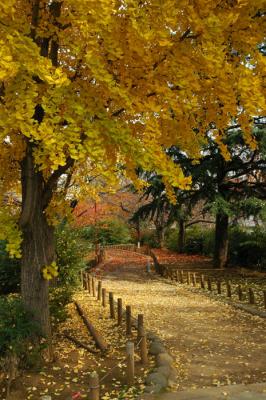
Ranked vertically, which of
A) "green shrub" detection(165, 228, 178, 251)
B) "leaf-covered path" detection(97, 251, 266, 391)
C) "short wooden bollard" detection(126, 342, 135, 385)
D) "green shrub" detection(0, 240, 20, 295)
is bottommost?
"leaf-covered path" detection(97, 251, 266, 391)

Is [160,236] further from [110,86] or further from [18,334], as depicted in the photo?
[110,86]

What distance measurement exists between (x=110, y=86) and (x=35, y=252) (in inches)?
132

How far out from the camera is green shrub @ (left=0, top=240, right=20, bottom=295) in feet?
34.8

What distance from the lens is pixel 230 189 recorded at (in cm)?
1998

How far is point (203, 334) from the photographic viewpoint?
30.6ft

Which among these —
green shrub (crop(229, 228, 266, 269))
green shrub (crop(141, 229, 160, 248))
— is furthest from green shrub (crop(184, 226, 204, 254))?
green shrub (crop(229, 228, 266, 269))

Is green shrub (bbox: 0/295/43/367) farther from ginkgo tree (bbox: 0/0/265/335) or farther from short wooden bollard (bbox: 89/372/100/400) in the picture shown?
short wooden bollard (bbox: 89/372/100/400)

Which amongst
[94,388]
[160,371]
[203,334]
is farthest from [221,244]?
[94,388]

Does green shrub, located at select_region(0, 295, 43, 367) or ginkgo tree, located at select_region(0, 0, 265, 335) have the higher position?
ginkgo tree, located at select_region(0, 0, 265, 335)

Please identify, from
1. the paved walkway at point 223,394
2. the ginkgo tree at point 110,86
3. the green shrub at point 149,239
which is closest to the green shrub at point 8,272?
the ginkgo tree at point 110,86

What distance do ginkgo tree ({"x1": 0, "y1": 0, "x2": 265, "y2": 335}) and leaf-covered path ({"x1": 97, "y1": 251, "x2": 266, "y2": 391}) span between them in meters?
2.68

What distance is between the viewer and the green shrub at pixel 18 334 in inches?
241

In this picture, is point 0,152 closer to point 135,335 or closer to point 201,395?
point 135,335

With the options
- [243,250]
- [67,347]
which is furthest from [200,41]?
[243,250]
